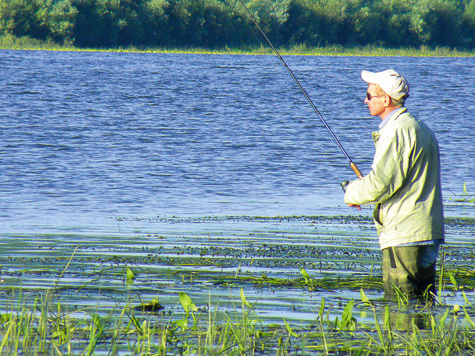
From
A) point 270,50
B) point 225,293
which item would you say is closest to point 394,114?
point 225,293

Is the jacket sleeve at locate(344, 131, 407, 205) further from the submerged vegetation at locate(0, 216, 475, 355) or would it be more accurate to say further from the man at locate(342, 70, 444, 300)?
the submerged vegetation at locate(0, 216, 475, 355)

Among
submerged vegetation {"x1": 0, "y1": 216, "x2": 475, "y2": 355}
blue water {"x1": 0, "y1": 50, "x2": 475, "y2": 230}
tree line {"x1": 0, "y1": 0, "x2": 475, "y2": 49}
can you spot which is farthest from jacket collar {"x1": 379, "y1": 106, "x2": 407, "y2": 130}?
tree line {"x1": 0, "y1": 0, "x2": 475, "y2": 49}

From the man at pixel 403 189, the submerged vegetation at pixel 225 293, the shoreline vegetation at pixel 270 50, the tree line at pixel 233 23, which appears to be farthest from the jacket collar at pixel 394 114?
the shoreline vegetation at pixel 270 50

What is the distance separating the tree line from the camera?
49.9 meters

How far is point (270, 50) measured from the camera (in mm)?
55906

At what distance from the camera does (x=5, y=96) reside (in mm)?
24094

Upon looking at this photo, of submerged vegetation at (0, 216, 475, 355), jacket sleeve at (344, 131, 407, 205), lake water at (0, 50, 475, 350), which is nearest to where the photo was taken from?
submerged vegetation at (0, 216, 475, 355)

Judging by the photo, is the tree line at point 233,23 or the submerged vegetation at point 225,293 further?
the tree line at point 233,23

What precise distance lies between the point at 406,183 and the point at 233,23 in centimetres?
5248

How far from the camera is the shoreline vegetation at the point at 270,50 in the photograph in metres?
49.9

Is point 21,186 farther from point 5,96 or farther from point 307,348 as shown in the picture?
point 5,96

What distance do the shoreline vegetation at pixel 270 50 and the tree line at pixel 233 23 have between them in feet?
1.56

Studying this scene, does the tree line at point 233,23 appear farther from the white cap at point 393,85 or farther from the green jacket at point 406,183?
the green jacket at point 406,183

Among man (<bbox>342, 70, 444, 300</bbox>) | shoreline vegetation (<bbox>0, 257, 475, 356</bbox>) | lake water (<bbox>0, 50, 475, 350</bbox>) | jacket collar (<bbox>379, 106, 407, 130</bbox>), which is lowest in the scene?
lake water (<bbox>0, 50, 475, 350</bbox>)
